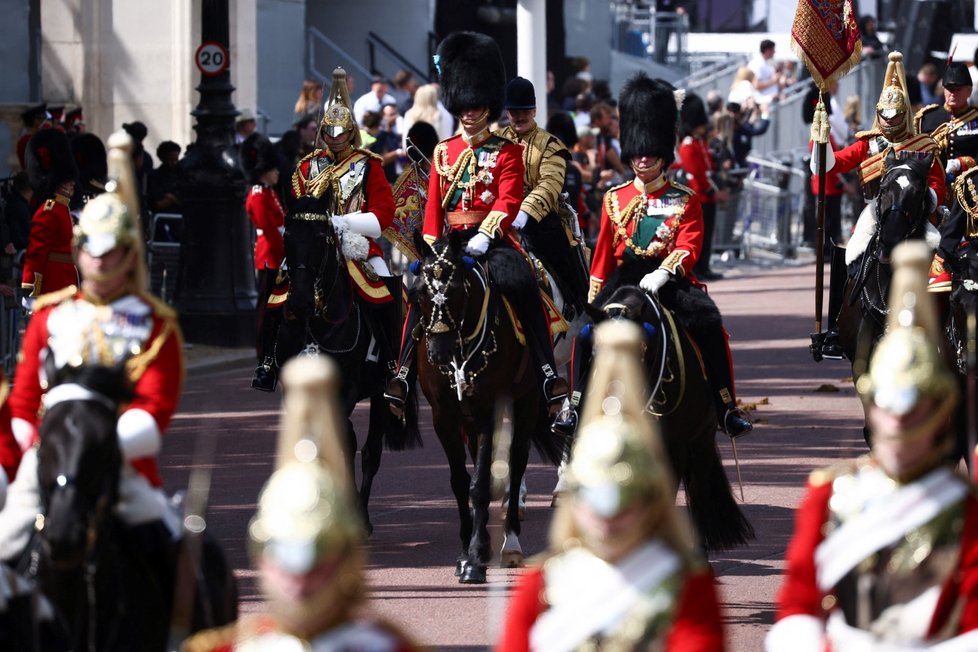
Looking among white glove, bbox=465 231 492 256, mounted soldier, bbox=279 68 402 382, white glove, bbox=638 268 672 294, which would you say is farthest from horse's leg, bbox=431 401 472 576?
mounted soldier, bbox=279 68 402 382

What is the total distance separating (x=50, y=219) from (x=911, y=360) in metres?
9.98

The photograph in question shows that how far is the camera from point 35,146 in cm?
1464

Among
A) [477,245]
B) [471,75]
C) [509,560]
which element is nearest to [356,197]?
[471,75]

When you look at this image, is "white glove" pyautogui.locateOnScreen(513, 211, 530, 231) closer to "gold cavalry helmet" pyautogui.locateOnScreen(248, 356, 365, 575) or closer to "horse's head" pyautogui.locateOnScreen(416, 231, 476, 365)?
"horse's head" pyautogui.locateOnScreen(416, 231, 476, 365)

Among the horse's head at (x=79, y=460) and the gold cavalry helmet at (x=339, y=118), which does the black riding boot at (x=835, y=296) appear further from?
the horse's head at (x=79, y=460)

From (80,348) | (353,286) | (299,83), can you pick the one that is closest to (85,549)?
(80,348)

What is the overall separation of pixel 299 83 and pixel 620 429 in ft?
86.4

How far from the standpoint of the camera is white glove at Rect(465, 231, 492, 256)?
10.4m

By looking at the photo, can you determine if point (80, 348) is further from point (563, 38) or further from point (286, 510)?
point (563, 38)

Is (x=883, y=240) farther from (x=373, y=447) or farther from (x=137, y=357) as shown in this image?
(x=137, y=357)

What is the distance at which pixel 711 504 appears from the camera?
9977 mm

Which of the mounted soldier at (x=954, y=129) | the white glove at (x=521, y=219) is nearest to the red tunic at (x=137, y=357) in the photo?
the white glove at (x=521, y=219)

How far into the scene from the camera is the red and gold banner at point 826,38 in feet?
45.4

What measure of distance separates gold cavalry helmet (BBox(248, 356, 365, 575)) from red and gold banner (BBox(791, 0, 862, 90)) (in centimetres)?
976
